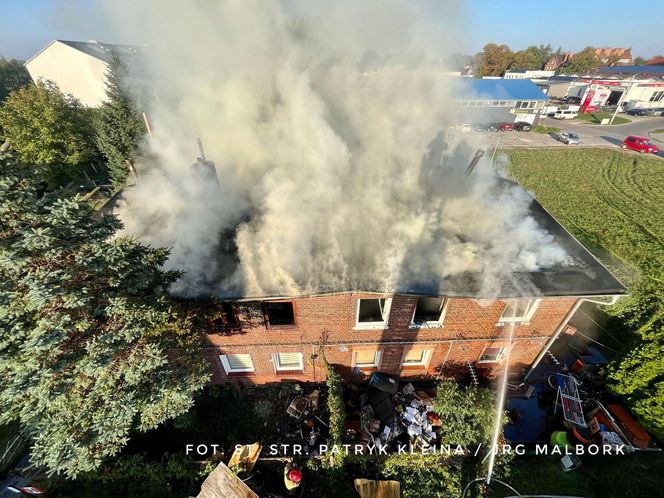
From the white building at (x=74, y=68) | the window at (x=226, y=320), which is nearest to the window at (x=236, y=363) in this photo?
the window at (x=226, y=320)

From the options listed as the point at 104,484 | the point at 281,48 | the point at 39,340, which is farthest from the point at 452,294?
the point at 281,48

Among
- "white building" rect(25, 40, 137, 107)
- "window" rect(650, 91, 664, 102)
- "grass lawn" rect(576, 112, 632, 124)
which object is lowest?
"white building" rect(25, 40, 137, 107)

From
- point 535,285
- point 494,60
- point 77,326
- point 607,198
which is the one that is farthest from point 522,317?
point 494,60

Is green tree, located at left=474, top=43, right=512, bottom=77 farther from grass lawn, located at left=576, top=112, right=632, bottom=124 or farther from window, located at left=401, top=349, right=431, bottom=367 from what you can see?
window, located at left=401, top=349, right=431, bottom=367

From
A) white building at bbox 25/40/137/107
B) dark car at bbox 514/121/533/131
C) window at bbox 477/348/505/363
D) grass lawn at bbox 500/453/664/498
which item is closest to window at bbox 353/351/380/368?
window at bbox 477/348/505/363

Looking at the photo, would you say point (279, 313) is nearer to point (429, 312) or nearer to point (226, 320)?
point (226, 320)

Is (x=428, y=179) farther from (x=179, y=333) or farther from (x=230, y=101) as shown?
(x=179, y=333)

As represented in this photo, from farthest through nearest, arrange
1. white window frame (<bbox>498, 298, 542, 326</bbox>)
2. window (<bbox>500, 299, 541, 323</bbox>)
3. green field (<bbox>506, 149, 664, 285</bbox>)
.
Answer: green field (<bbox>506, 149, 664, 285</bbox>), white window frame (<bbox>498, 298, 542, 326</bbox>), window (<bbox>500, 299, 541, 323</bbox>)
